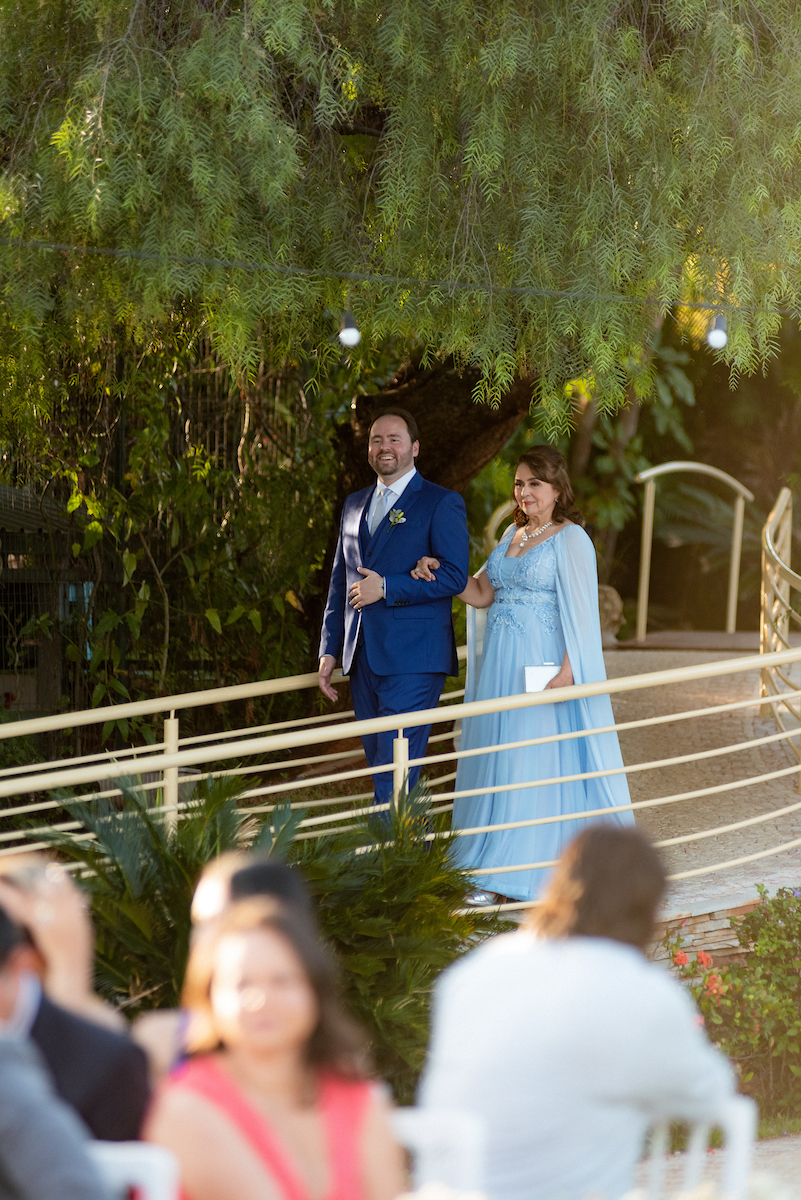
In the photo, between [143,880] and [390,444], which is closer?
[143,880]

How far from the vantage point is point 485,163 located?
13.1 ft

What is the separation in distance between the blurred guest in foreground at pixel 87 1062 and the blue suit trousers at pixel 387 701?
2516 millimetres

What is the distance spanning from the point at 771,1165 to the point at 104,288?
3.58 m

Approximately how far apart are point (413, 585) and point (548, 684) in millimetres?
592

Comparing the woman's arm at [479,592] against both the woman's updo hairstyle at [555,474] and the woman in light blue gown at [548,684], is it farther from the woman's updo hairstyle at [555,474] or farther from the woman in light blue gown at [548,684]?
the woman's updo hairstyle at [555,474]

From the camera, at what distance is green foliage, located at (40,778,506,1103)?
3477 mm

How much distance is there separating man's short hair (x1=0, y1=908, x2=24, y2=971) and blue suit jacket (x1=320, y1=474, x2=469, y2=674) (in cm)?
277

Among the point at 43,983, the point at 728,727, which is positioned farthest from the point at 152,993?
the point at 728,727

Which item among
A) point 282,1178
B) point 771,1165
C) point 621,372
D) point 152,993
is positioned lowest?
point 771,1165

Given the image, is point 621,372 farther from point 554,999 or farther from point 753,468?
point 753,468

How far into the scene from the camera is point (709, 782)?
22.1 ft

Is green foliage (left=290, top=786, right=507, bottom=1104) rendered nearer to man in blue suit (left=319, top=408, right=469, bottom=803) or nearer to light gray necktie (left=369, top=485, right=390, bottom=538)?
man in blue suit (left=319, top=408, right=469, bottom=803)

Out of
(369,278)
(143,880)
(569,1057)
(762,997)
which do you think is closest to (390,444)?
(369,278)

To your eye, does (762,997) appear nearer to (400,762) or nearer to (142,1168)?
(400,762)
